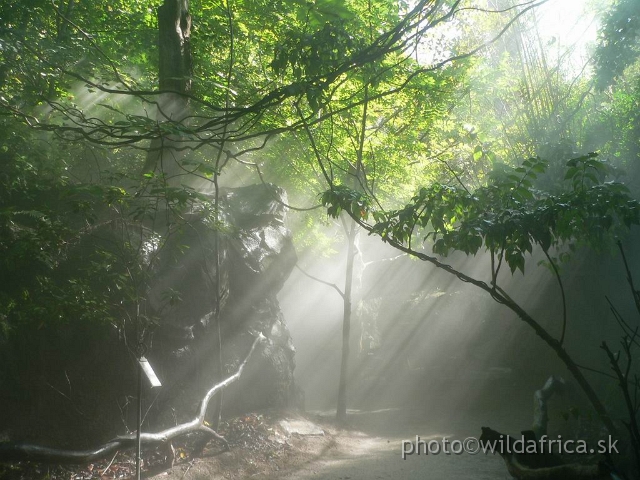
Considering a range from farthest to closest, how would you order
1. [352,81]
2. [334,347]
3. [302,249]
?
[334,347], [302,249], [352,81]

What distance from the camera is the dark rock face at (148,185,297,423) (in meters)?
9.35

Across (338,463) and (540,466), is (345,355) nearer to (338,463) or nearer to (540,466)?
(338,463)

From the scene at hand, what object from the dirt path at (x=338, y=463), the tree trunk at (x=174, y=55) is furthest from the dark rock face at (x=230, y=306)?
the tree trunk at (x=174, y=55)

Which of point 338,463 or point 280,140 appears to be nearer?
point 338,463

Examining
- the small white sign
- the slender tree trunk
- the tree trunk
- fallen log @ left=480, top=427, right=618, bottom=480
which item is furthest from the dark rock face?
fallen log @ left=480, top=427, right=618, bottom=480

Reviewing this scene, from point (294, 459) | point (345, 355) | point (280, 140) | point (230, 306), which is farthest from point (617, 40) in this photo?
point (294, 459)

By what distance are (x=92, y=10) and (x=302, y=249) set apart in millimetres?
11262

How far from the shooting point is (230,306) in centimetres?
1170

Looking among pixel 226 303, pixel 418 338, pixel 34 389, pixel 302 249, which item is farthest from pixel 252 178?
pixel 34 389

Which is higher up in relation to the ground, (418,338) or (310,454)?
(418,338)

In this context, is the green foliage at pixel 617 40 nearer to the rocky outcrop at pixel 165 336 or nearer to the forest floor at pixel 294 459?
the rocky outcrop at pixel 165 336

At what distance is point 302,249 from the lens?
20.1 metres

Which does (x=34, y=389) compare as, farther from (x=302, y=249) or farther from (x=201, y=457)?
(x=302, y=249)

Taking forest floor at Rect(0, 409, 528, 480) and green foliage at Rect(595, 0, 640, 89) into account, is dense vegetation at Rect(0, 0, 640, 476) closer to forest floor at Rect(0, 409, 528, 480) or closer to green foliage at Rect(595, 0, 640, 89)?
green foliage at Rect(595, 0, 640, 89)
